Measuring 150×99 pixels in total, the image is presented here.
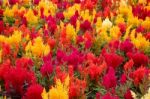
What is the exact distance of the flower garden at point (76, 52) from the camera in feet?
11.0

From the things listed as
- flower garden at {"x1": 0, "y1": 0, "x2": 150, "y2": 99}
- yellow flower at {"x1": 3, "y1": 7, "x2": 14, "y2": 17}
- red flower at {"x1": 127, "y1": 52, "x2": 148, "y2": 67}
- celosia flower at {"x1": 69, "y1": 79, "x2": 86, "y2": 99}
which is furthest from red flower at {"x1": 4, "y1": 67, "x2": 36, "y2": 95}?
yellow flower at {"x1": 3, "y1": 7, "x2": 14, "y2": 17}

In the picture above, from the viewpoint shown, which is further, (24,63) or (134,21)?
(134,21)

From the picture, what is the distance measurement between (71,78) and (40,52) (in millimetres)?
890

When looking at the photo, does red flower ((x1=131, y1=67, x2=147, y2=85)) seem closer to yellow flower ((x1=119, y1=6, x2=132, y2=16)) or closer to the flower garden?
the flower garden

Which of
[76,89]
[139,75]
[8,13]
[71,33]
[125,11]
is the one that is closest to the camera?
[76,89]

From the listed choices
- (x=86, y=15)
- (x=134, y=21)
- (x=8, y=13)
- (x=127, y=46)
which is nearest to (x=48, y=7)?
(x=8, y=13)

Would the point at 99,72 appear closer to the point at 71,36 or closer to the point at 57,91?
the point at 57,91

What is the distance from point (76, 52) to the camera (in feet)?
12.9

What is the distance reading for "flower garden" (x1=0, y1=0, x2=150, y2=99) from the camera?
3.35 m

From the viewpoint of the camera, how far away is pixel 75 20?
5.58 m

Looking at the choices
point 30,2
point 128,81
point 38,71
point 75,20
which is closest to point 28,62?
point 38,71

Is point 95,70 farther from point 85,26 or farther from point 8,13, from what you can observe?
point 8,13

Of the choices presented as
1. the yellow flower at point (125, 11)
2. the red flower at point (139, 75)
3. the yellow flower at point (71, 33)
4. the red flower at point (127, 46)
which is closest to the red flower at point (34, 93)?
the red flower at point (139, 75)

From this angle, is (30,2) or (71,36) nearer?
(71,36)
